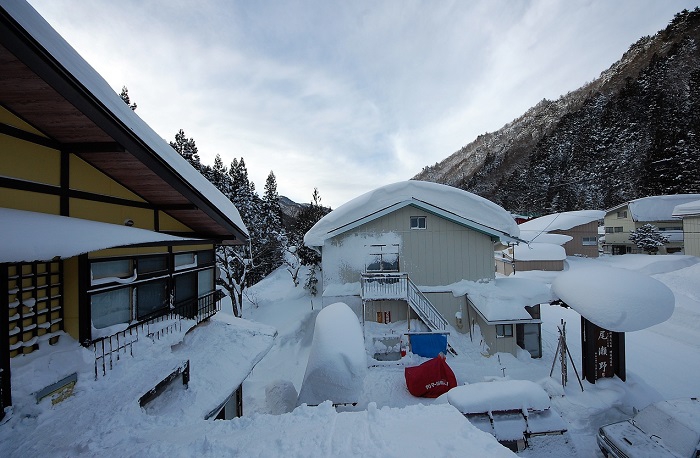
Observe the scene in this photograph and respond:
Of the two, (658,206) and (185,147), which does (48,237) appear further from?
(658,206)

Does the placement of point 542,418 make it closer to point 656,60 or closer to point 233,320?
point 233,320

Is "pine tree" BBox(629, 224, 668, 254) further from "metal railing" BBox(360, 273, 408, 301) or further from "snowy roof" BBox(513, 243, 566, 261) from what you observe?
"metal railing" BBox(360, 273, 408, 301)

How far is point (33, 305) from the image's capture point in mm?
4176

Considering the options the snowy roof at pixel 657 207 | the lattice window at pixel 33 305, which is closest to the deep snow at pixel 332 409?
the lattice window at pixel 33 305

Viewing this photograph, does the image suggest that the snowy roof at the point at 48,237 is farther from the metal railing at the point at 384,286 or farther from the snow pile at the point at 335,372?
the metal railing at the point at 384,286

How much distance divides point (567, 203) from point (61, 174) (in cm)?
6207

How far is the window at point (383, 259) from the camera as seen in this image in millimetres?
14461

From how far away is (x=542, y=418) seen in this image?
6.66 m

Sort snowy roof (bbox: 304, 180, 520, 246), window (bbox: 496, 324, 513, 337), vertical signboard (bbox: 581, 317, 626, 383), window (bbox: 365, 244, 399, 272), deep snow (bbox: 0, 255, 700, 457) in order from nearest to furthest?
deep snow (bbox: 0, 255, 700, 457) → vertical signboard (bbox: 581, 317, 626, 383) → window (bbox: 496, 324, 513, 337) → snowy roof (bbox: 304, 180, 520, 246) → window (bbox: 365, 244, 399, 272)

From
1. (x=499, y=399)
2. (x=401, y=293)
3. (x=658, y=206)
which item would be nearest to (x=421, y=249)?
(x=401, y=293)

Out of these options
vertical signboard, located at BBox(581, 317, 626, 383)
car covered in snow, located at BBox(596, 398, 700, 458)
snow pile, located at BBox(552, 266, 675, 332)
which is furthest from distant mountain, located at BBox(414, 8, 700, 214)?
car covered in snow, located at BBox(596, 398, 700, 458)

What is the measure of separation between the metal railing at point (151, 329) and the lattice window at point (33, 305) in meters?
0.66

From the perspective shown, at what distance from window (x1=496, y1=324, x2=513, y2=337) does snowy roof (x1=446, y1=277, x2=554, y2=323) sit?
596mm

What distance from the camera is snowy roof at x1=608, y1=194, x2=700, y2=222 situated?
3053cm
